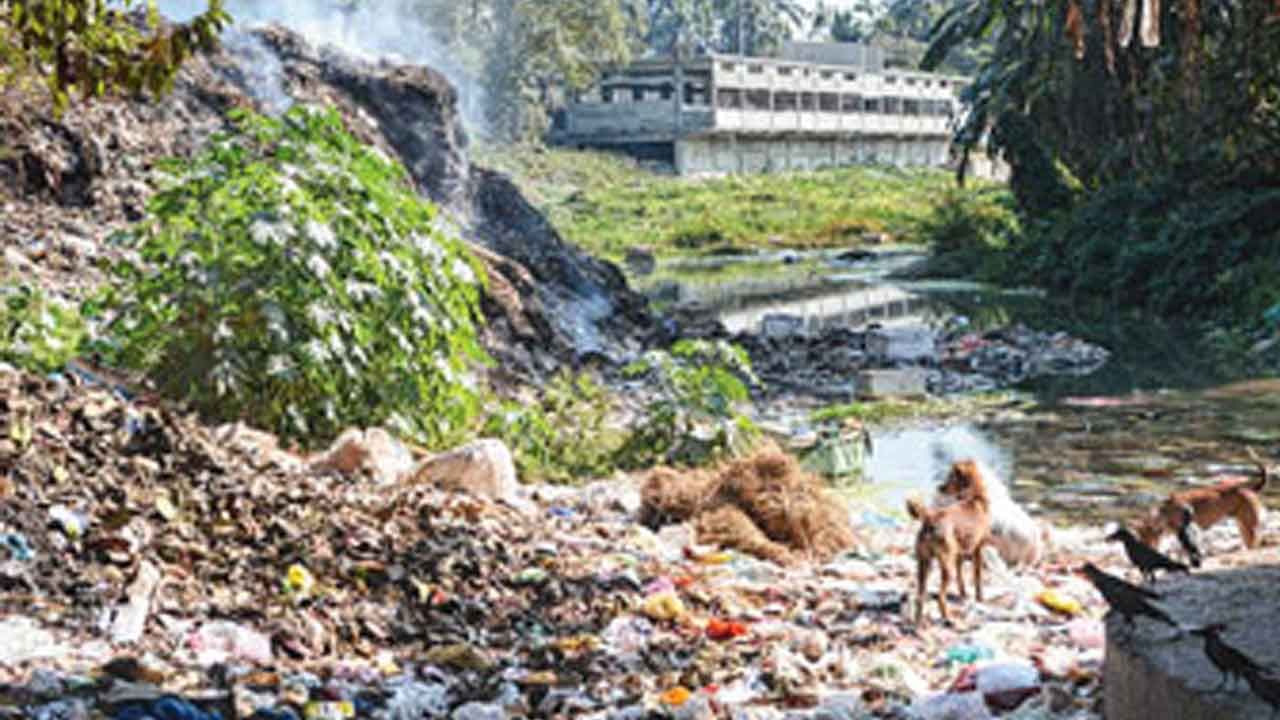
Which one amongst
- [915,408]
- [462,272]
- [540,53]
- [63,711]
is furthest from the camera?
[540,53]

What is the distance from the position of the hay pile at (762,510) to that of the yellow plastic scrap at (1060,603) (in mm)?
1183

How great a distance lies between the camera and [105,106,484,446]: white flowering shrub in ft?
23.1

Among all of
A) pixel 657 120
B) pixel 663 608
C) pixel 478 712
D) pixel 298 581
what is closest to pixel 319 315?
pixel 298 581

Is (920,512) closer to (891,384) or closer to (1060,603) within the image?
(1060,603)

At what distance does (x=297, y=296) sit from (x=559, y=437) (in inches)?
101

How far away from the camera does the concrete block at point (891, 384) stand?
45.0ft

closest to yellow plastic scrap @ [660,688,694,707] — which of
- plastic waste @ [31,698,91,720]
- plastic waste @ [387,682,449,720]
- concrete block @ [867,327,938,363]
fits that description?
plastic waste @ [387,682,449,720]

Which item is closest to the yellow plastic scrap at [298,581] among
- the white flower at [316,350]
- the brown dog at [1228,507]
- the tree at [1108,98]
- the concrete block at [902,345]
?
the white flower at [316,350]

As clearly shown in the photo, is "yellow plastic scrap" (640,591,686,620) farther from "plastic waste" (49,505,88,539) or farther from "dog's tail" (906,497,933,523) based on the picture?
"plastic waste" (49,505,88,539)

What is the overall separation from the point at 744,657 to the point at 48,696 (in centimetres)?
215

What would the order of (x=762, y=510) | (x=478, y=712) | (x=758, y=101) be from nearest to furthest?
(x=478, y=712) < (x=762, y=510) < (x=758, y=101)

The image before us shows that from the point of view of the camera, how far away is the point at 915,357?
16.0 m

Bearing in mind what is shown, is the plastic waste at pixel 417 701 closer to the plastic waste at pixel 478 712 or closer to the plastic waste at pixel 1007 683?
the plastic waste at pixel 478 712

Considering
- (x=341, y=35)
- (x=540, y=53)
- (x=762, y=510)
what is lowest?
(x=762, y=510)
